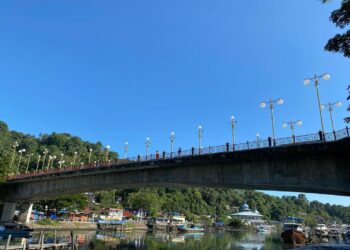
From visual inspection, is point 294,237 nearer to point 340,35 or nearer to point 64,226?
point 64,226

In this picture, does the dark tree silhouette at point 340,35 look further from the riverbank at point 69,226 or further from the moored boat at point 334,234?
the moored boat at point 334,234

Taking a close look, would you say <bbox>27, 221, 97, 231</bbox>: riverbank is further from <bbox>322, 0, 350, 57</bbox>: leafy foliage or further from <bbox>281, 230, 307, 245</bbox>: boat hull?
<bbox>322, 0, 350, 57</bbox>: leafy foliage

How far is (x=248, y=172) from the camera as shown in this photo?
108 ft

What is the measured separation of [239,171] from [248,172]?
3.85 feet

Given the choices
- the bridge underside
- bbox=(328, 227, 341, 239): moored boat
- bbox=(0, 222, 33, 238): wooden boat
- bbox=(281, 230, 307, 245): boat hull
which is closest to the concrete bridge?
the bridge underside

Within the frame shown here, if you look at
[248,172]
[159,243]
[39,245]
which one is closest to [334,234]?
[159,243]

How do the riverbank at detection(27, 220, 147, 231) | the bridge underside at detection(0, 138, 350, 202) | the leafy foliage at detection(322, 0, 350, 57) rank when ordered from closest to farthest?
the leafy foliage at detection(322, 0, 350, 57)
the bridge underside at detection(0, 138, 350, 202)
the riverbank at detection(27, 220, 147, 231)

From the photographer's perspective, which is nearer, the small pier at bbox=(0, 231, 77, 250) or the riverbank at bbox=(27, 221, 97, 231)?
the small pier at bbox=(0, 231, 77, 250)

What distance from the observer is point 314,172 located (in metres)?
27.6

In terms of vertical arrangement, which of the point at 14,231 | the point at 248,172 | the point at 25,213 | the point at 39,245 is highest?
the point at 248,172

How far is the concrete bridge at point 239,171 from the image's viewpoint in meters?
26.9

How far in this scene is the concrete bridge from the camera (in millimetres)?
26875

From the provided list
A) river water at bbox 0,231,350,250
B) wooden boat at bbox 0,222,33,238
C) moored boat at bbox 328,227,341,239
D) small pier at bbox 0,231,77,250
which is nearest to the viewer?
small pier at bbox 0,231,77,250

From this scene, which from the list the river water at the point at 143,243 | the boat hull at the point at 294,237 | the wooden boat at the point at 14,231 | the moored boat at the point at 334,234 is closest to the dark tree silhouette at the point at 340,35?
the river water at the point at 143,243
